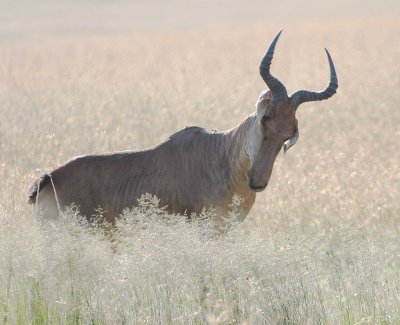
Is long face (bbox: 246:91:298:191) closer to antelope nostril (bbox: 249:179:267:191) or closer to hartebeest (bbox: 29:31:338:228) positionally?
antelope nostril (bbox: 249:179:267:191)

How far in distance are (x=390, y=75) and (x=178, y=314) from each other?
1941 centimetres

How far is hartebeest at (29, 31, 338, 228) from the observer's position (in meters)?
10.4

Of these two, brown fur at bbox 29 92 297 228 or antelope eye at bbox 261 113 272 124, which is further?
brown fur at bbox 29 92 297 228

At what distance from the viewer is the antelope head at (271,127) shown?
9.75 meters

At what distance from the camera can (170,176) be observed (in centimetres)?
1059

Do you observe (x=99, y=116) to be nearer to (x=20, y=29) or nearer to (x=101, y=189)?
(x=101, y=189)

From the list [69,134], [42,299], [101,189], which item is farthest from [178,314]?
[69,134]

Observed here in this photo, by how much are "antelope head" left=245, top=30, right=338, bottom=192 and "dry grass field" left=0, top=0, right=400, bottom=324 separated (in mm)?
565

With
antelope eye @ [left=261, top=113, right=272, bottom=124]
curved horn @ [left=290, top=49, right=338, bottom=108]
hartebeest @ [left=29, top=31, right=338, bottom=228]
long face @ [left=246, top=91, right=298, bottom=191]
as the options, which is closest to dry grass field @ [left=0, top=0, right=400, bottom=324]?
hartebeest @ [left=29, top=31, right=338, bottom=228]

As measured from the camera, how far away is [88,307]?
8.20 meters

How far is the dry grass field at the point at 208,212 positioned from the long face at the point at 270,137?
0.54 metres

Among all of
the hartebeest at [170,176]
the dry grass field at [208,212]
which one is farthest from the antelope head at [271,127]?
the dry grass field at [208,212]

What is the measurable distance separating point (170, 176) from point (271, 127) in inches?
53.6

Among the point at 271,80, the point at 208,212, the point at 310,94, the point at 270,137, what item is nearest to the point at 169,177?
the point at 208,212
